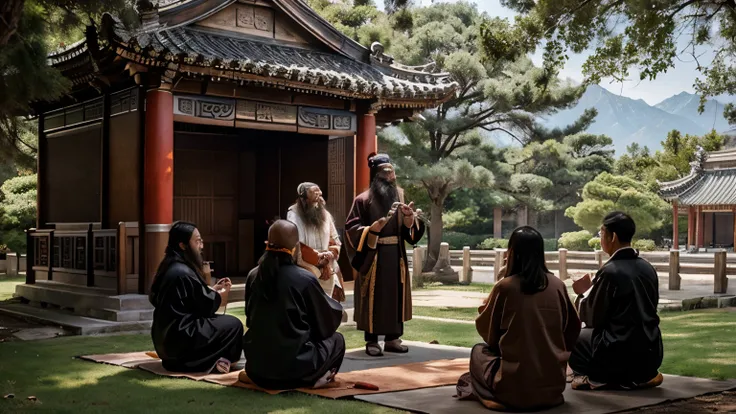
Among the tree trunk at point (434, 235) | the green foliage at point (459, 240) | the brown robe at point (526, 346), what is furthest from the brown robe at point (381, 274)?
the green foliage at point (459, 240)

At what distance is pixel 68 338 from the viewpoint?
34.8ft

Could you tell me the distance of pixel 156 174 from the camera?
39.8 ft

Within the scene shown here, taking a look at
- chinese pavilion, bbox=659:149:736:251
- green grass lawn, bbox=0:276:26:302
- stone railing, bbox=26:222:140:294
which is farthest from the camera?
chinese pavilion, bbox=659:149:736:251

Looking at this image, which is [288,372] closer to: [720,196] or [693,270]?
[693,270]

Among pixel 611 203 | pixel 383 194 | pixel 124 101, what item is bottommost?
pixel 611 203

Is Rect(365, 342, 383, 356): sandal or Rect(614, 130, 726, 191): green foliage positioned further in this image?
Rect(614, 130, 726, 191): green foliage

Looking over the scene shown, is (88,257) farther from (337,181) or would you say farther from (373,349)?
(373,349)

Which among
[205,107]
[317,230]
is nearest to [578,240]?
[205,107]

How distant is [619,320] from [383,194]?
10.4 feet

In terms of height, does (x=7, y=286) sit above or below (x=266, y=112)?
below

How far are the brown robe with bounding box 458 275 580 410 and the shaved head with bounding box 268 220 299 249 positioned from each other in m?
1.66

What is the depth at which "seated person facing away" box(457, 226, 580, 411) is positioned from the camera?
5.63m

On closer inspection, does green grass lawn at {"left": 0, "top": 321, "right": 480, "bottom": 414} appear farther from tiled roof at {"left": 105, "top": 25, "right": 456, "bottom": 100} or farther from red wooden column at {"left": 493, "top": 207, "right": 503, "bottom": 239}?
red wooden column at {"left": 493, "top": 207, "right": 503, "bottom": 239}

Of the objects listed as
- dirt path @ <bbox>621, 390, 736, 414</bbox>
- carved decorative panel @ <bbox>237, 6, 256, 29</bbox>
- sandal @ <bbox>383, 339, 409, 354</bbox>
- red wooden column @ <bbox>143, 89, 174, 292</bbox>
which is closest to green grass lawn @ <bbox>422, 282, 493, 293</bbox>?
carved decorative panel @ <bbox>237, 6, 256, 29</bbox>
